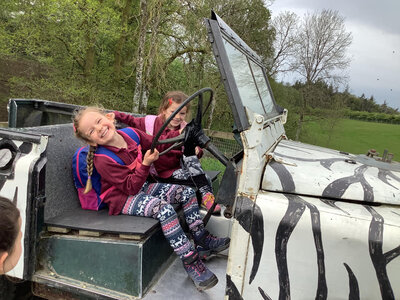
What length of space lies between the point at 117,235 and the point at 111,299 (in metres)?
0.34

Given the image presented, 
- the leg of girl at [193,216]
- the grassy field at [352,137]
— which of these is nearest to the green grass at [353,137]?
the grassy field at [352,137]

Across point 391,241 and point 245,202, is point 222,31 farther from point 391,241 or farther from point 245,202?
point 391,241

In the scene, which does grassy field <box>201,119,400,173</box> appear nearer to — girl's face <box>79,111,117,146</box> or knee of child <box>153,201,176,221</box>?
knee of child <box>153,201,176,221</box>

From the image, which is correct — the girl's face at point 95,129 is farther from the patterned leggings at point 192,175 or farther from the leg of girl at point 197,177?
the patterned leggings at point 192,175

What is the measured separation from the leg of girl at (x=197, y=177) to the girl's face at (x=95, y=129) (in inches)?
26.6

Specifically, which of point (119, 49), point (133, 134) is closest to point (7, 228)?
point (133, 134)

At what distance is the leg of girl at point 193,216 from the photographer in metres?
2.23

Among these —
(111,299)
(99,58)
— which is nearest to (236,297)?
(111,299)

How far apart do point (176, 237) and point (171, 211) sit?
160 mm

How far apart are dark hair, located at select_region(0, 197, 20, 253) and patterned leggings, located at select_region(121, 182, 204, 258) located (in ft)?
2.91

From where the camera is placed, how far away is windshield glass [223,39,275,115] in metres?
1.68

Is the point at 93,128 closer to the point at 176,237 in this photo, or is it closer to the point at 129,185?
the point at 129,185

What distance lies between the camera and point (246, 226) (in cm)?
143

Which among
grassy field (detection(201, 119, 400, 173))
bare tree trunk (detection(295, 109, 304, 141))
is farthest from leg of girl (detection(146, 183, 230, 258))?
grassy field (detection(201, 119, 400, 173))
